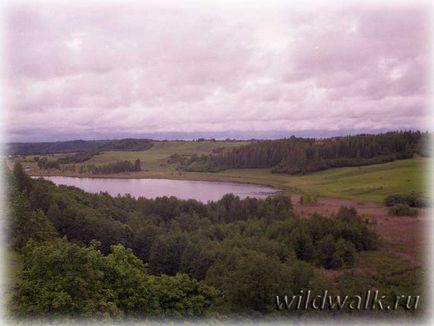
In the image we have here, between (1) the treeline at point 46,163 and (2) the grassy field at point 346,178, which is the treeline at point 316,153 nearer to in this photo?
(2) the grassy field at point 346,178

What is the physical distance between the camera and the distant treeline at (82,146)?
65750 mm

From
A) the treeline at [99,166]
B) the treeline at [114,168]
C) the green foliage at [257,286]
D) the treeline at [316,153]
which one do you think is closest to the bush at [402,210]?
the treeline at [316,153]

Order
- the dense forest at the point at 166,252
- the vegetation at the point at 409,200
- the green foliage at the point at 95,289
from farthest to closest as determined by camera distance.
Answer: the vegetation at the point at 409,200 < the dense forest at the point at 166,252 < the green foliage at the point at 95,289

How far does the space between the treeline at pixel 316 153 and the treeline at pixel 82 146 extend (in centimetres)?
3217

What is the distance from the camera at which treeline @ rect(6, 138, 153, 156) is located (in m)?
65.8

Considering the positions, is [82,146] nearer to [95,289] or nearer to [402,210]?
[402,210]

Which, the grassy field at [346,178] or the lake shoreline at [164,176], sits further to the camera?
the lake shoreline at [164,176]

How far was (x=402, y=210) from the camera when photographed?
45.6 meters

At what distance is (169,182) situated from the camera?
7944cm

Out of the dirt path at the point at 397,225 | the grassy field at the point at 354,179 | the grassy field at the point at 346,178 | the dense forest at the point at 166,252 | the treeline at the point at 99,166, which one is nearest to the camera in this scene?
the dense forest at the point at 166,252

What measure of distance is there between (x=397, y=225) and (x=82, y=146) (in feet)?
291

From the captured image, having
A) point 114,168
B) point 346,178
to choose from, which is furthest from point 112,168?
point 346,178

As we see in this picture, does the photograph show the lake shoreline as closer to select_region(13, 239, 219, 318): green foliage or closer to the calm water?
the calm water

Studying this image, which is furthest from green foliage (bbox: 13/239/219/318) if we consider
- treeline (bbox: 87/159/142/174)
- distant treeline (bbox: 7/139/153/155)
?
treeline (bbox: 87/159/142/174)
